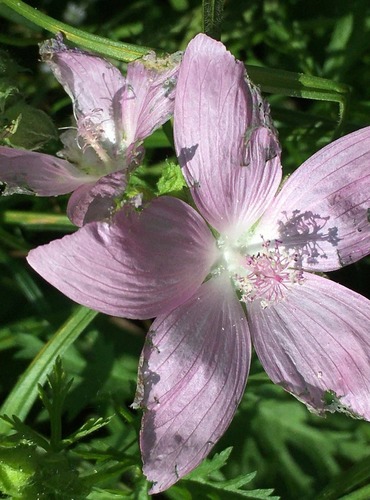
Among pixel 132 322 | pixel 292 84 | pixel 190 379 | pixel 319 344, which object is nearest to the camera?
pixel 190 379

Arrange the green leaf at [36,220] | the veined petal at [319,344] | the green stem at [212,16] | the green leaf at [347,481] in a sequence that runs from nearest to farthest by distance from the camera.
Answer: the veined petal at [319,344], the green stem at [212,16], the green leaf at [347,481], the green leaf at [36,220]

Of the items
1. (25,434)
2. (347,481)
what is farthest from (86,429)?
(347,481)

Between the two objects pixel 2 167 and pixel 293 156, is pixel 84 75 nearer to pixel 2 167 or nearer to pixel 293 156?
pixel 2 167

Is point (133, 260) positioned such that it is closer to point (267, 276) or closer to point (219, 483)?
point (267, 276)

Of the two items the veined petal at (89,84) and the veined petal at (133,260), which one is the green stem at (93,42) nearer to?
the veined petal at (89,84)

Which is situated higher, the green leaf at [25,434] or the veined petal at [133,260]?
the veined petal at [133,260]

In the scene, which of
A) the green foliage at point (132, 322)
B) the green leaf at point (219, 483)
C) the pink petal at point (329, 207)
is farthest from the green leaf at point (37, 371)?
the pink petal at point (329, 207)

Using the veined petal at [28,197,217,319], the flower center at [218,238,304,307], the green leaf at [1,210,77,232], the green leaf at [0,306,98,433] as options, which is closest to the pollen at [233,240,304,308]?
the flower center at [218,238,304,307]
